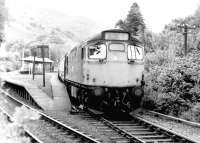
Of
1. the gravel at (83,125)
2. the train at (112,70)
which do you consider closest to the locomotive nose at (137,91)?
the train at (112,70)

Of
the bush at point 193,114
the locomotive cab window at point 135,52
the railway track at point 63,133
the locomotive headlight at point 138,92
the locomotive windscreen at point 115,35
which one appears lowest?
the railway track at point 63,133

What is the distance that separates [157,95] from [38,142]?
729 cm

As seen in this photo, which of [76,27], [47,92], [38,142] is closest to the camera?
[38,142]

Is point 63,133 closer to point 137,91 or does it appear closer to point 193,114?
point 137,91

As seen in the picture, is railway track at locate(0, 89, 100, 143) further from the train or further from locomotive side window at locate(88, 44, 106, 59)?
locomotive side window at locate(88, 44, 106, 59)

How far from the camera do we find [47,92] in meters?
21.4

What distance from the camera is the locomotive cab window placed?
45.7 ft

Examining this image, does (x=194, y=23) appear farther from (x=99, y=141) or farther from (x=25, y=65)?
(x=99, y=141)

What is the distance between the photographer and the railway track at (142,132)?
980cm

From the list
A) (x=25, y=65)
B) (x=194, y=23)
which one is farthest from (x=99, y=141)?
(x=25, y=65)

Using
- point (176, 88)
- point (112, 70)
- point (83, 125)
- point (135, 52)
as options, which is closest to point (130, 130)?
point (83, 125)

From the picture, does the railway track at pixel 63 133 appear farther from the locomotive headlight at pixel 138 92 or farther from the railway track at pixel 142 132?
the locomotive headlight at pixel 138 92

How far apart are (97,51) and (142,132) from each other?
4.01 m

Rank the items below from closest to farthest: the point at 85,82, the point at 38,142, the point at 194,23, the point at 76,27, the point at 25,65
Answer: the point at 38,142
the point at 85,82
the point at 194,23
the point at 25,65
the point at 76,27
